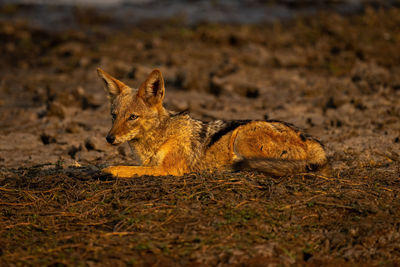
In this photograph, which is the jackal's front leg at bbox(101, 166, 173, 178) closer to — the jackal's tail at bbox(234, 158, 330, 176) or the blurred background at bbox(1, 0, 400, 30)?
the jackal's tail at bbox(234, 158, 330, 176)

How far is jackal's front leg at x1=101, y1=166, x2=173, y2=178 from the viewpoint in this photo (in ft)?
16.7

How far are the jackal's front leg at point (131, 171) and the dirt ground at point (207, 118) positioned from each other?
18 cm

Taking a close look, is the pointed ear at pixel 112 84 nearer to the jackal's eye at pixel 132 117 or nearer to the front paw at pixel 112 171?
the jackal's eye at pixel 132 117

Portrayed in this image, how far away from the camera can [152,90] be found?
5348mm

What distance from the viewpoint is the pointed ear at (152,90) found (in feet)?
17.2

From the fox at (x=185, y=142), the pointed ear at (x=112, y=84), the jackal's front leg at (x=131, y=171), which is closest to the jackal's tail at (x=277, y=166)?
the fox at (x=185, y=142)

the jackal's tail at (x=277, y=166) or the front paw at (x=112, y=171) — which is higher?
the jackal's tail at (x=277, y=166)

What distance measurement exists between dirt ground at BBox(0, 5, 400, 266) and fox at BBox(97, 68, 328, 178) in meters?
0.30

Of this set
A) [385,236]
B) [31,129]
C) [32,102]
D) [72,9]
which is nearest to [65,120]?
[31,129]

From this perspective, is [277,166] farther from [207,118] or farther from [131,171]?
[207,118]

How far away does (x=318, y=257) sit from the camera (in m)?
3.83

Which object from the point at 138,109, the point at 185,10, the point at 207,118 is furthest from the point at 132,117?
the point at 185,10

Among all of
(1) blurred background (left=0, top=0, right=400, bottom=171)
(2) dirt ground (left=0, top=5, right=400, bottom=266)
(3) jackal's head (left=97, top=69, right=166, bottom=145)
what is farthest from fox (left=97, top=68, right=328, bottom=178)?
(1) blurred background (left=0, top=0, right=400, bottom=171)

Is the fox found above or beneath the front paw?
above
